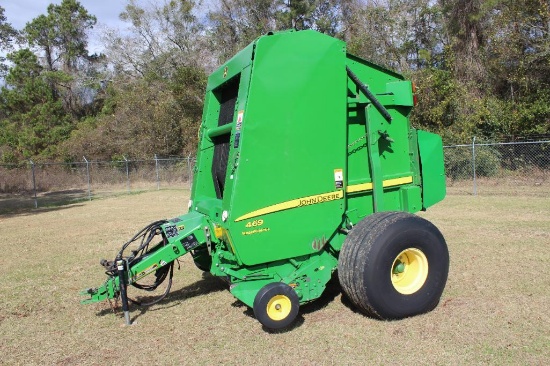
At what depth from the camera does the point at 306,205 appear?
3.97 metres

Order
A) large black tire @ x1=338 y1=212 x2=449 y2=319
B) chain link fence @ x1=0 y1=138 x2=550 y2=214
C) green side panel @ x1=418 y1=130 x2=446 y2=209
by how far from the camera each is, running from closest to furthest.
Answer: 1. large black tire @ x1=338 y1=212 x2=449 y2=319
2. green side panel @ x1=418 y1=130 x2=446 y2=209
3. chain link fence @ x1=0 y1=138 x2=550 y2=214

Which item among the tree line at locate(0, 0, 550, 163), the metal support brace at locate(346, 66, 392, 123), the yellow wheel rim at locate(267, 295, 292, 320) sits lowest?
the yellow wheel rim at locate(267, 295, 292, 320)

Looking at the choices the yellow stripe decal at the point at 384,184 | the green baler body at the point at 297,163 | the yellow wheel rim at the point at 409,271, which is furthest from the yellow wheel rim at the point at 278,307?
the yellow stripe decal at the point at 384,184

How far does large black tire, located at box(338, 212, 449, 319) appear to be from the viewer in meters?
3.82

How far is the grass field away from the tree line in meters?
13.2

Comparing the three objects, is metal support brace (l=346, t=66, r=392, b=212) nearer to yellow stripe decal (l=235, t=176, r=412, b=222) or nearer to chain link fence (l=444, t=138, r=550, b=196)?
yellow stripe decal (l=235, t=176, r=412, b=222)

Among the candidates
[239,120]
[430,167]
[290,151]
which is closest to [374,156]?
[430,167]

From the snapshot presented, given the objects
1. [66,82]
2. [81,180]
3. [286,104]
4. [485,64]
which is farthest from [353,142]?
[66,82]

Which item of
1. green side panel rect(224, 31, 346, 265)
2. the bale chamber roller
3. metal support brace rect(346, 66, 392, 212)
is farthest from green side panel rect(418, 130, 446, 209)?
green side panel rect(224, 31, 346, 265)

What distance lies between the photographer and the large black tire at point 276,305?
371 centimetres

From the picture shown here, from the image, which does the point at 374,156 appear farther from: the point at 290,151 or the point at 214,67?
the point at 214,67

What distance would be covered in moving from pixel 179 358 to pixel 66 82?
41113 mm

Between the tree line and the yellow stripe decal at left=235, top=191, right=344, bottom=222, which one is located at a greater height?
the tree line

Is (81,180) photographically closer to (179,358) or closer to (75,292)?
(75,292)
